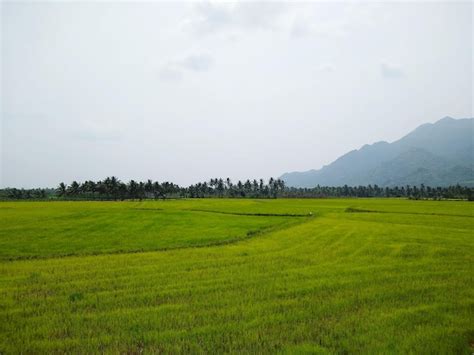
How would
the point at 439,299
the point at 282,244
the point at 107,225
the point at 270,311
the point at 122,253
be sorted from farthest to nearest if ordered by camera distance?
the point at 107,225 → the point at 282,244 → the point at 122,253 → the point at 439,299 → the point at 270,311

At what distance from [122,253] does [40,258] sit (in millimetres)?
4618

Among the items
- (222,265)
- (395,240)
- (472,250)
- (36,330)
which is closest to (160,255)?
(222,265)

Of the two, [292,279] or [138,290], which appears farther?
[292,279]

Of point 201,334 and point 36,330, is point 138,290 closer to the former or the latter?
point 36,330

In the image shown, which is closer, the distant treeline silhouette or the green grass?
the green grass

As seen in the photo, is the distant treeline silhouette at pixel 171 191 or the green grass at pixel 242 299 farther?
the distant treeline silhouette at pixel 171 191

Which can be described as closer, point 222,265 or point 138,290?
point 138,290

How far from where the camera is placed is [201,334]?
837cm

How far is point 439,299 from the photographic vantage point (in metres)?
11.2

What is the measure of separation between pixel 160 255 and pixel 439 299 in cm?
1442

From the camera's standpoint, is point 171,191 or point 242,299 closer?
point 242,299

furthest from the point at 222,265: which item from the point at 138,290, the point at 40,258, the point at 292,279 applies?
the point at 40,258

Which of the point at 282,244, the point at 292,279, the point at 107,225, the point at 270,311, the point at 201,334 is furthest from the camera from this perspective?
the point at 107,225

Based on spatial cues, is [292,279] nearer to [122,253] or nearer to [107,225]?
[122,253]
